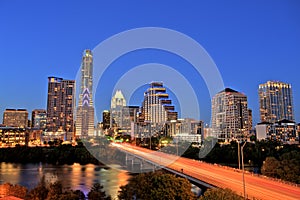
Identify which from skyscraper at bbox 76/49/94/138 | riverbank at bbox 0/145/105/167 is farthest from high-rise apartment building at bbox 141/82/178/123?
riverbank at bbox 0/145/105/167

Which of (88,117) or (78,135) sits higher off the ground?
(88,117)

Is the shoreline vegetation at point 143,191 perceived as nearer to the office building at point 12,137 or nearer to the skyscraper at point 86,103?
the office building at point 12,137

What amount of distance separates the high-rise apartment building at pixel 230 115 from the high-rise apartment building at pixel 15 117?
91.6 metres

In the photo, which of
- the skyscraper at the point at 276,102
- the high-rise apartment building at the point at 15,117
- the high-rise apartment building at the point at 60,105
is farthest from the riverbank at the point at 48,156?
the skyscraper at the point at 276,102

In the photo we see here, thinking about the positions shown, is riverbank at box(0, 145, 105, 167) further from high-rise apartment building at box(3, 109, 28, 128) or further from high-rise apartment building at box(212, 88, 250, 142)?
high-rise apartment building at box(3, 109, 28, 128)

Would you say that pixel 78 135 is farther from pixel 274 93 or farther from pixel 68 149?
pixel 274 93

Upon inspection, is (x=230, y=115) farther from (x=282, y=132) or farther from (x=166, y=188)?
(x=166, y=188)

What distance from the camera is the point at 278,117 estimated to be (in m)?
135

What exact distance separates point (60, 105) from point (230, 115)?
246 feet

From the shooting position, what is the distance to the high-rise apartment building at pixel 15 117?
138325 millimetres

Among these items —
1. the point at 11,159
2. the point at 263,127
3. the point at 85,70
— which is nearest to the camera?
the point at 11,159

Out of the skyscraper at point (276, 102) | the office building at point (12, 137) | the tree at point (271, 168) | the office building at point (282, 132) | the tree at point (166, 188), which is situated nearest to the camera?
the tree at point (166, 188)

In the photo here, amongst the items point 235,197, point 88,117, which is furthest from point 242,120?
point 235,197

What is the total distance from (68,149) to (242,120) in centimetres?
7821
